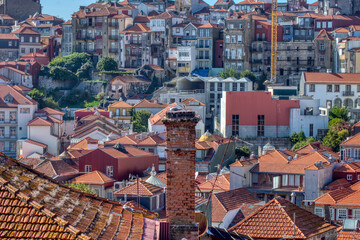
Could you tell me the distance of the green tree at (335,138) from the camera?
6781cm

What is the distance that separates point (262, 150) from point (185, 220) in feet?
179

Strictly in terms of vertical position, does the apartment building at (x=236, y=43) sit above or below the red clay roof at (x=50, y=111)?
above

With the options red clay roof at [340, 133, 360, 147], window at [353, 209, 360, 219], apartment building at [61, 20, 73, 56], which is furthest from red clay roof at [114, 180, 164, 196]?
apartment building at [61, 20, 73, 56]

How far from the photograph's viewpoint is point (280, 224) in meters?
23.0

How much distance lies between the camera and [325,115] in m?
73.1

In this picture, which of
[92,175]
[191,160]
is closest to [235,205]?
[92,175]

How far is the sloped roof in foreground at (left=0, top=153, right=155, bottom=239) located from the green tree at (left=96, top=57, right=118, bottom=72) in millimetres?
80871

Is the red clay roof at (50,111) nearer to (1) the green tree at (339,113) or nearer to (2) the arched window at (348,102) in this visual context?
(1) the green tree at (339,113)

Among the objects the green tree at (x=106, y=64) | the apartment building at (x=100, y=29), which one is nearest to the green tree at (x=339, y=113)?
the green tree at (x=106, y=64)

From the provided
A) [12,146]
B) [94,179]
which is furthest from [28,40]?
[94,179]

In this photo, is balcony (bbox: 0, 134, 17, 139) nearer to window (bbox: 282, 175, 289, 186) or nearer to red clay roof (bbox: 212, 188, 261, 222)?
window (bbox: 282, 175, 289, 186)

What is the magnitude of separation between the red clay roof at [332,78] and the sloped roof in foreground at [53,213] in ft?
217

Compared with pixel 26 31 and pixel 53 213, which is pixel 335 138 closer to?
pixel 26 31

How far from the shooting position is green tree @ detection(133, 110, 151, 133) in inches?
3191
